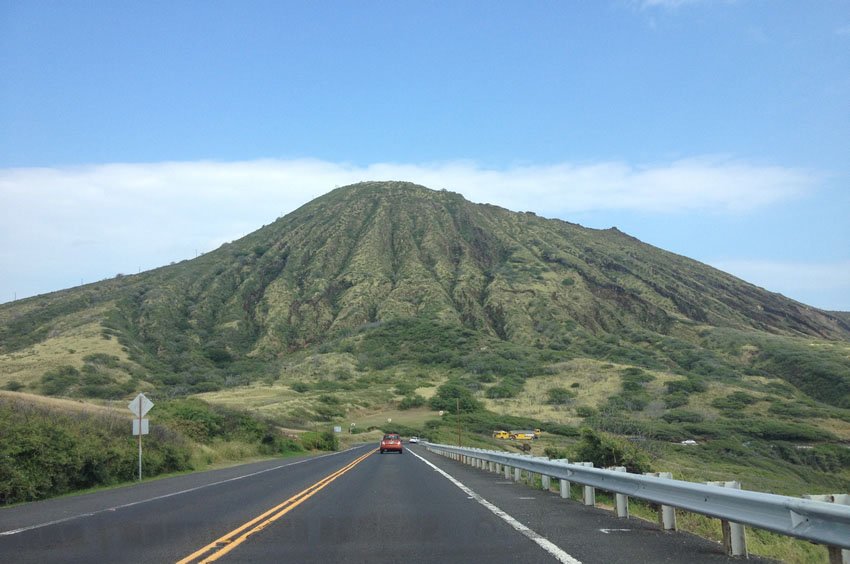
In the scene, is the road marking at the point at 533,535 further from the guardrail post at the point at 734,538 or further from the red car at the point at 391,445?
the red car at the point at 391,445

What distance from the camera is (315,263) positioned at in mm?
155625

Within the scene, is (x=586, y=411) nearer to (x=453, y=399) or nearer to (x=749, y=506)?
(x=453, y=399)

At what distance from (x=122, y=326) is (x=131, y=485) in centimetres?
10905

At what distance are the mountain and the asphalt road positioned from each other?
7824 cm

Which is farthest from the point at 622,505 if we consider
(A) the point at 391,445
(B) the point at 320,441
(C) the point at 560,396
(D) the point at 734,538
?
(C) the point at 560,396

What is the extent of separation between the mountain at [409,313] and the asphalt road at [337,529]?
3080 inches

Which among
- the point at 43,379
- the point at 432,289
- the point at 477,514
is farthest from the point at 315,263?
the point at 477,514

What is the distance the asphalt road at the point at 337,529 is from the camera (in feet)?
29.1

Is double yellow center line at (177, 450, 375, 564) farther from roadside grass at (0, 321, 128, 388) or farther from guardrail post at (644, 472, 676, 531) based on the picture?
roadside grass at (0, 321, 128, 388)

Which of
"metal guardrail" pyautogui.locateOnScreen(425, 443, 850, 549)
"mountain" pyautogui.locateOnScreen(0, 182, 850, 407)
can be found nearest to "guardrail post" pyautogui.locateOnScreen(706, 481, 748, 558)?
"metal guardrail" pyautogui.locateOnScreen(425, 443, 850, 549)

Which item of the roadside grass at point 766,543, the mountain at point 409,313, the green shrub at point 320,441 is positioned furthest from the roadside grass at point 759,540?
the mountain at point 409,313

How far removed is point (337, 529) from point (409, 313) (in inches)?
5024

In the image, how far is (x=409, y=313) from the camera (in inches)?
5468

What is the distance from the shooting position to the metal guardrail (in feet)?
20.4
